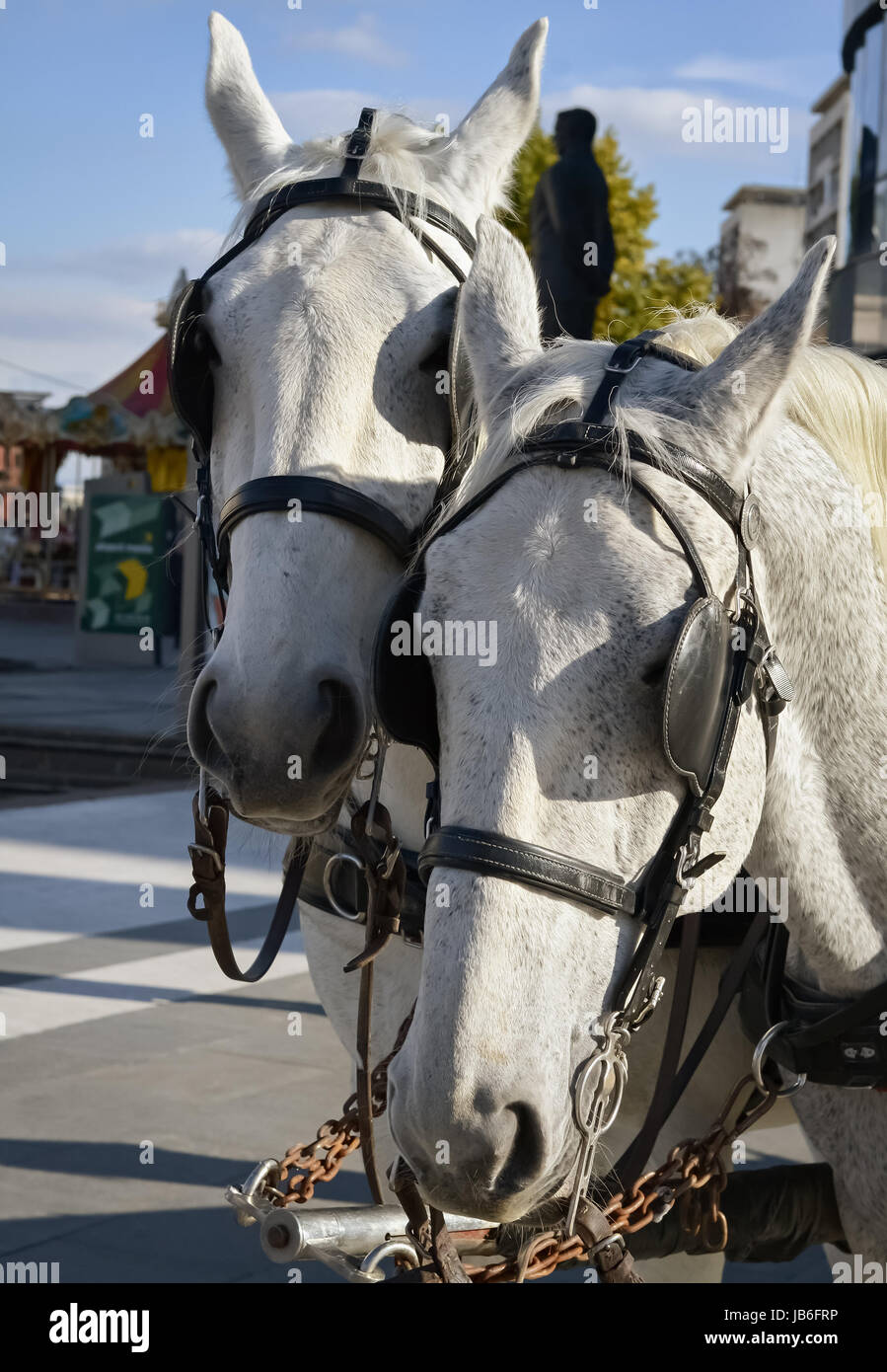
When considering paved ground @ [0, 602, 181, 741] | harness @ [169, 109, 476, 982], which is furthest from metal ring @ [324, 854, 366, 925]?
paved ground @ [0, 602, 181, 741]

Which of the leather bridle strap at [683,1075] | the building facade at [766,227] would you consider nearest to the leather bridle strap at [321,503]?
the leather bridle strap at [683,1075]

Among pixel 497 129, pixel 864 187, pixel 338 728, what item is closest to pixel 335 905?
pixel 338 728

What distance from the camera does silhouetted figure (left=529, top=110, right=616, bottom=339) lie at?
4.80 m

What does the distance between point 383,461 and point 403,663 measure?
67cm

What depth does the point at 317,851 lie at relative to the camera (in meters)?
2.64

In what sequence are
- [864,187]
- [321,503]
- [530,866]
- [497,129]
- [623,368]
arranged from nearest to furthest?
[530,866], [623,368], [321,503], [497,129], [864,187]

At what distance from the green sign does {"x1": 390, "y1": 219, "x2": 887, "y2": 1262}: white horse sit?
16.7 metres

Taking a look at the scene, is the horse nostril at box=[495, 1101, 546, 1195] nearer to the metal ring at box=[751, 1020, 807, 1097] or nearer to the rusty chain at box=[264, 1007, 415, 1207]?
the metal ring at box=[751, 1020, 807, 1097]

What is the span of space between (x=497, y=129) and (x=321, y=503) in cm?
116

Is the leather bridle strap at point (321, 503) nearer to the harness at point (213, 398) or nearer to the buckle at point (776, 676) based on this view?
the harness at point (213, 398)

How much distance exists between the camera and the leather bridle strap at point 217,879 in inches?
95.2

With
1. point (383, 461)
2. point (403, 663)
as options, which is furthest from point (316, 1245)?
point (383, 461)

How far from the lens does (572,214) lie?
4992 millimetres

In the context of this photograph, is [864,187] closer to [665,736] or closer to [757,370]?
[757,370]
